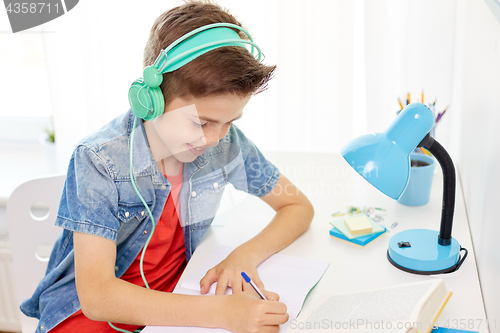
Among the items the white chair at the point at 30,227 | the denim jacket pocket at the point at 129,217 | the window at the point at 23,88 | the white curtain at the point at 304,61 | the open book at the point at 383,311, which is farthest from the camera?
the window at the point at 23,88

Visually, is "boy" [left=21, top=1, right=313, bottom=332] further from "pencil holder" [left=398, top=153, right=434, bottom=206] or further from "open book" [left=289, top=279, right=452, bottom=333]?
"pencil holder" [left=398, top=153, right=434, bottom=206]

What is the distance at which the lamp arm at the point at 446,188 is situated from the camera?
2.33 feet

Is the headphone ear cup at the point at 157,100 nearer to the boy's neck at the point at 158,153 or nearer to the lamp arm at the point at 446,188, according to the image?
the boy's neck at the point at 158,153

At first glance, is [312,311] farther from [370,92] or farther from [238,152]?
[370,92]

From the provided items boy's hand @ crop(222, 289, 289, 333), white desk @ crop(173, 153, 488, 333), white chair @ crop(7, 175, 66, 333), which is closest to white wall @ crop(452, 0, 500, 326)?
white desk @ crop(173, 153, 488, 333)

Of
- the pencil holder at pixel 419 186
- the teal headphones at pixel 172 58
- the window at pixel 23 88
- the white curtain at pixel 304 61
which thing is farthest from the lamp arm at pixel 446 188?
the window at pixel 23 88

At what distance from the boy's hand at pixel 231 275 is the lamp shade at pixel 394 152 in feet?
0.90

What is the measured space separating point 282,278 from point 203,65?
394mm

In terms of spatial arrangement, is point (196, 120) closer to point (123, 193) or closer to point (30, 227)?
point (123, 193)

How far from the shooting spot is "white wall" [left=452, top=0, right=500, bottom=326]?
2.11 ft

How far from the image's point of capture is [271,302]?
2.17 ft

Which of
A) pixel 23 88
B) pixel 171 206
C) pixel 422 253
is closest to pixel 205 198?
pixel 171 206

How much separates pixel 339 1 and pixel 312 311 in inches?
39.8

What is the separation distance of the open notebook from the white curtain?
0.71 m
